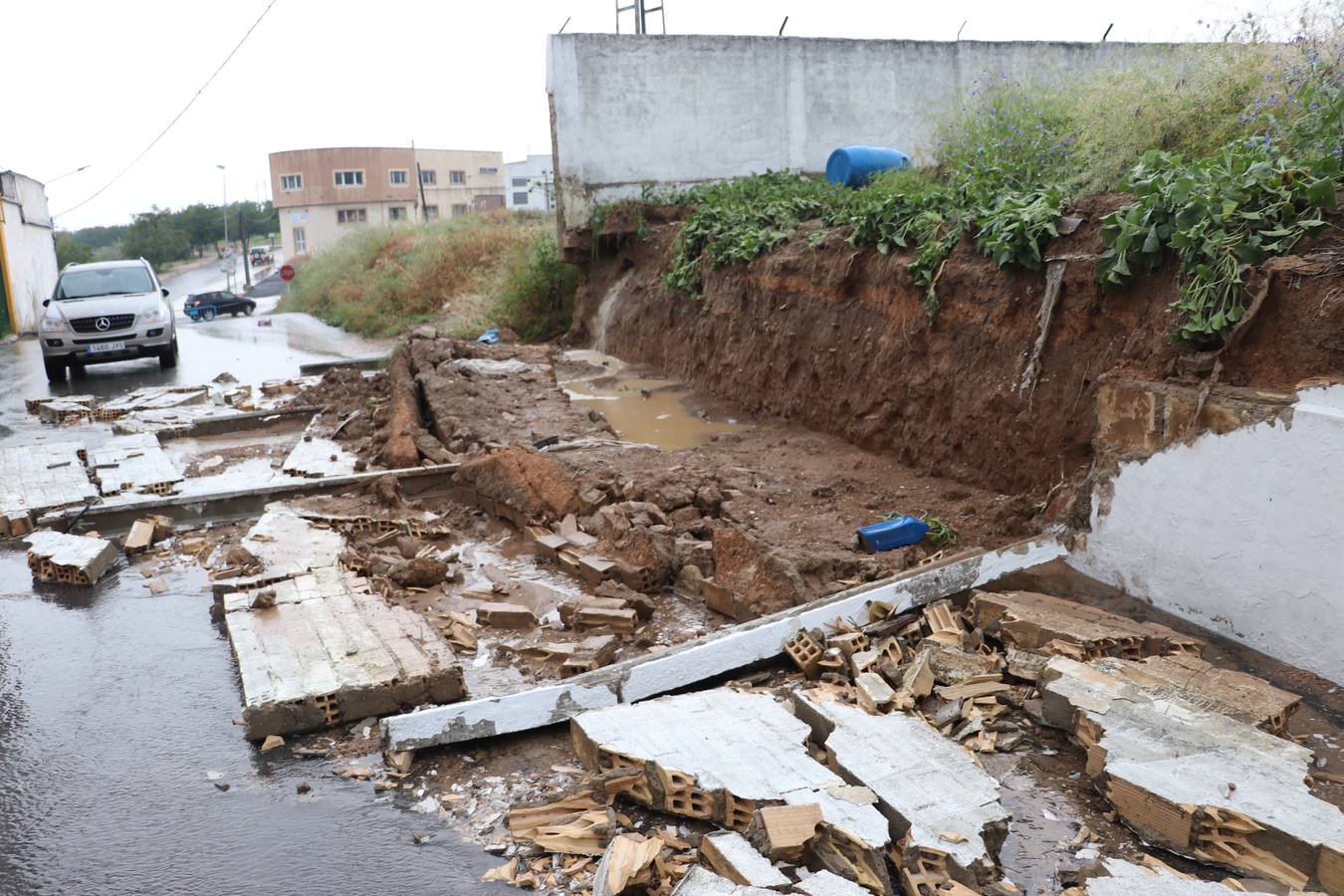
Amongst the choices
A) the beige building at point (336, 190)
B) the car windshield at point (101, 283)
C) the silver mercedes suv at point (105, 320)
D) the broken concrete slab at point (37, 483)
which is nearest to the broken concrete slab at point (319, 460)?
the broken concrete slab at point (37, 483)

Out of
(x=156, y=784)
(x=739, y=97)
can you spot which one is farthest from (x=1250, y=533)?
(x=739, y=97)

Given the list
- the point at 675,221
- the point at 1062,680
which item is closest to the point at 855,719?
the point at 1062,680

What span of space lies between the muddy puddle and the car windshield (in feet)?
29.1

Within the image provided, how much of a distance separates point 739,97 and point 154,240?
7569 cm

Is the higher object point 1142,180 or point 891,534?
point 1142,180

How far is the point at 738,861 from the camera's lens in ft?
11.7

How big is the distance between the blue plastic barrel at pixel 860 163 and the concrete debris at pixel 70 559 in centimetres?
999

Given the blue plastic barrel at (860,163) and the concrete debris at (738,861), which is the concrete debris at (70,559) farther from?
the blue plastic barrel at (860,163)

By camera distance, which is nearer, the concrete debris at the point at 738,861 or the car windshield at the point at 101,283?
the concrete debris at the point at 738,861

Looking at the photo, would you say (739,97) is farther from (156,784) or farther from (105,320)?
(156,784)

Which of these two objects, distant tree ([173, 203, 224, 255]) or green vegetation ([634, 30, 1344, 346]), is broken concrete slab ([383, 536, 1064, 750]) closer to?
green vegetation ([634, 30, 1344, 346])

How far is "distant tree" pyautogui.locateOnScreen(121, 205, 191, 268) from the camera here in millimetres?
79188

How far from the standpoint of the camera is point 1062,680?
4660 millimetres

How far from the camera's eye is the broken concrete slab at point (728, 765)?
3674mm
